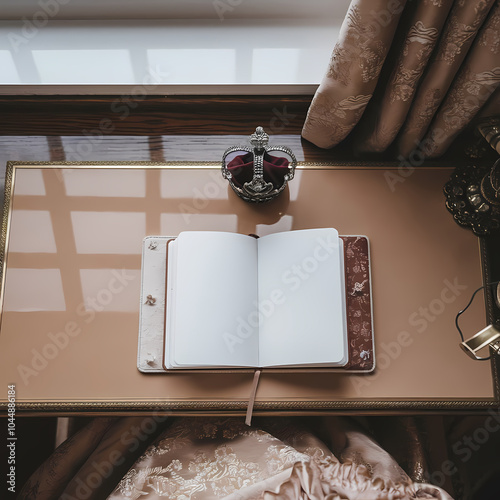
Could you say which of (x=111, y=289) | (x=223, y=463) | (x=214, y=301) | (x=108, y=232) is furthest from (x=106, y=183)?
(x=223, y=463)

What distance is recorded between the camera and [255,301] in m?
0.83

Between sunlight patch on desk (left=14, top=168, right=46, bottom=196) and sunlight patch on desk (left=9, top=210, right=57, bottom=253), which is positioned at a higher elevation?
sunlight patch on desk (left=14, top=168, right=46, bottom=196)

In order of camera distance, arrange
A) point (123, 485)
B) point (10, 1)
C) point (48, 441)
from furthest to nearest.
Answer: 1. point (48, 441)
2. point (10, 1)
3. point (123, 485)

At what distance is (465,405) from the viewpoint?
828 mm

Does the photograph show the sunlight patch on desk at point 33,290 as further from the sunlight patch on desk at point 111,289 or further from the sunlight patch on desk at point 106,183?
the sunlight patch on desk at point 106,183

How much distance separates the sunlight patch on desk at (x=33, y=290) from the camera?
849 mm

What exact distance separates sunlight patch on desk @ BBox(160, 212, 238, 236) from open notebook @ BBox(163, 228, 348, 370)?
51mm

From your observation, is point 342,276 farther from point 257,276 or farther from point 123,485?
point 123,485

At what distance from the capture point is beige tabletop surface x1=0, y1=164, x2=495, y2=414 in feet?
2.70

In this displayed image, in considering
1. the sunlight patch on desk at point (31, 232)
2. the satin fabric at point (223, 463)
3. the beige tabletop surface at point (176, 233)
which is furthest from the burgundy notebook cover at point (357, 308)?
the sunlight patch on desk at point (31, 232)

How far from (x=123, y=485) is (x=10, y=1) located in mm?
946

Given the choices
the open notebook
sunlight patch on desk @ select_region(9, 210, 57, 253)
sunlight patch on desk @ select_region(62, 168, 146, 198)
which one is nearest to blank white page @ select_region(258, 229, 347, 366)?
the open notebook

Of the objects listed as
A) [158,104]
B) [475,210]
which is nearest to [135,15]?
[158,104]

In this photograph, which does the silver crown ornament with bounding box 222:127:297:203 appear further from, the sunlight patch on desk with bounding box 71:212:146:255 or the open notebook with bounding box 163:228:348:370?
the sunlight patch on desk with bounding box 71:212:146:255
